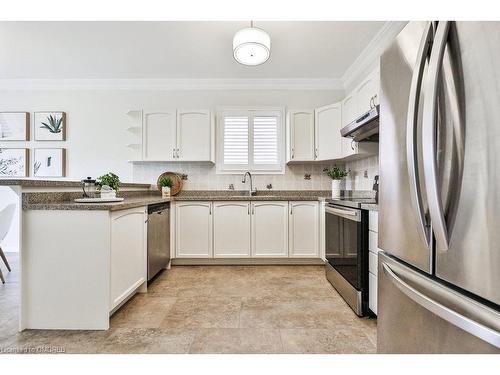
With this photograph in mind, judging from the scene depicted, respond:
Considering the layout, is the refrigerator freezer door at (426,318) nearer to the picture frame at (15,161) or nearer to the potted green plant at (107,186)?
the potted green plant at (107,186)

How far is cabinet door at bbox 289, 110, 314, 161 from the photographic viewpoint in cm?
375

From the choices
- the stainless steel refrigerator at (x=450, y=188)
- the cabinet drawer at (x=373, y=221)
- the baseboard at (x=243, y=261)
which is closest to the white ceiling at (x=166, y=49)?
the cabinet drawer at (x=373, y=221)

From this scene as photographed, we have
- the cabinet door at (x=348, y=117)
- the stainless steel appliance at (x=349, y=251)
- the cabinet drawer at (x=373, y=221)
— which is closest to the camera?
the cabinet drawer at (x=373, y=221)

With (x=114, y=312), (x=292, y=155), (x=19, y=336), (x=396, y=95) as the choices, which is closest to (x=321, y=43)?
(x=292, y=155)

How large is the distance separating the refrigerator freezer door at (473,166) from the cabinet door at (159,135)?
3425mm

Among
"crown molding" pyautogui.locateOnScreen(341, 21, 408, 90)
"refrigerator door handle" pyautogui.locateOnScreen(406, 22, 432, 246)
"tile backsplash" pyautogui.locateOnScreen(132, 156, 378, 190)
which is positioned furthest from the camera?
"tile backsplash" pyautogui.locateOnScreen(132, 156, 378, 190)

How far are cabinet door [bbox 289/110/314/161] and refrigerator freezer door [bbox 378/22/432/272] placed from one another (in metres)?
2.69

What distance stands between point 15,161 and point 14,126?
525 mm

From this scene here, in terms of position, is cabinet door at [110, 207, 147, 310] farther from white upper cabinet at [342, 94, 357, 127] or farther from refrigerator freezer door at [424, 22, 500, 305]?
white upper cabinet at [342, 94, 357, 127]

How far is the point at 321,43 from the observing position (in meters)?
3.05

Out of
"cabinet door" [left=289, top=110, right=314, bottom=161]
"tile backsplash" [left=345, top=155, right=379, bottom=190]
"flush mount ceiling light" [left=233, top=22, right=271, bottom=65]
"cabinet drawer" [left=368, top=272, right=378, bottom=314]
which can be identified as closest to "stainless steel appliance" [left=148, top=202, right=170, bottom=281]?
"flush mount ceiling light" [left=233, top=22, right=271, bottom=65]

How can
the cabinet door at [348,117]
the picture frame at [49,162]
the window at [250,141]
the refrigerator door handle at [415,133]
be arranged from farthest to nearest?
the picture frame at [49,162] → the window at [250,141] → the cabinet door at [348,117] → the refrigerator door handle at [415,133]

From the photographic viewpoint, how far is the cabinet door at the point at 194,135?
147 inches

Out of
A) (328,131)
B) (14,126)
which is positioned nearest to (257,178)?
(328,131)
